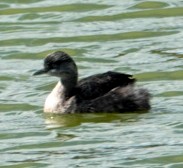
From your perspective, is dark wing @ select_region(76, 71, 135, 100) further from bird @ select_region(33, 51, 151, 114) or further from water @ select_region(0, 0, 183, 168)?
water @ select_region(0, 0, 183, 168)

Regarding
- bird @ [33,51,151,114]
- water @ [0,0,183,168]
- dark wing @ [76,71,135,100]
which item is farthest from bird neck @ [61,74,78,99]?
water @ [0,0,183,168]

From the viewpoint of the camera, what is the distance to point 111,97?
17.2 m

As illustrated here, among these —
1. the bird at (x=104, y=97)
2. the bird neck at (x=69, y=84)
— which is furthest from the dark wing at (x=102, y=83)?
the bird neck at (x=69, y=84)

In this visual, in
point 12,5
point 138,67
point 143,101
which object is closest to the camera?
point 143,101

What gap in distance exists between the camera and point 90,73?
62.5ft

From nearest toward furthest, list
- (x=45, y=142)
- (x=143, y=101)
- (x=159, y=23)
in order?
(x=45, y=142) → (x=143, y=101) → (x=159, y=23)

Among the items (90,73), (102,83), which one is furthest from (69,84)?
(90,73)

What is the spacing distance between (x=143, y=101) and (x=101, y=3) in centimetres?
618

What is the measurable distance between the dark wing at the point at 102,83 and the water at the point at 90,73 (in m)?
0.35

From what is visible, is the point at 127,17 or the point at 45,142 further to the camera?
the point at 127,17

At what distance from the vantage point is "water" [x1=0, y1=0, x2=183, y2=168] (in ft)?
48.8

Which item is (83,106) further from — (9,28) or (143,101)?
(9,28)

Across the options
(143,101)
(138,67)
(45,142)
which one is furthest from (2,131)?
(138,67)

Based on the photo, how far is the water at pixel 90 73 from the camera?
14883 millimetres
